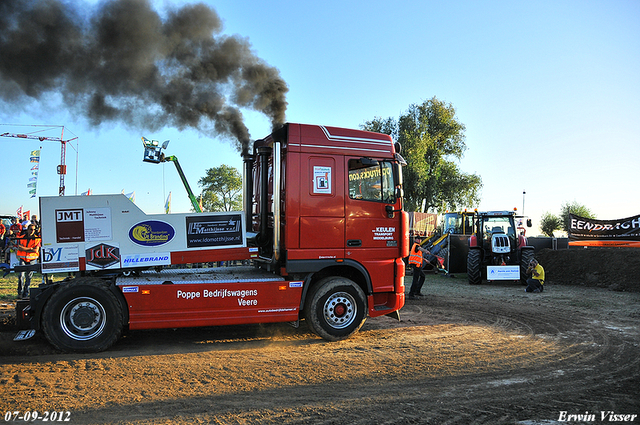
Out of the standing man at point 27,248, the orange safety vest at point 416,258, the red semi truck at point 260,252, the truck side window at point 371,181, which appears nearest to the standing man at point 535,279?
the orange safety vest at point 416,258

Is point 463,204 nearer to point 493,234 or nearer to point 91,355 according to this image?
point 493,234

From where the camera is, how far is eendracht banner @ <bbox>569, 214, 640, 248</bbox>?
18547 millimetres

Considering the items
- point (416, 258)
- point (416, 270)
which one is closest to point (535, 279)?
point (416, 270)

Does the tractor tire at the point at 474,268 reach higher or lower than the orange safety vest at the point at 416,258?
lower

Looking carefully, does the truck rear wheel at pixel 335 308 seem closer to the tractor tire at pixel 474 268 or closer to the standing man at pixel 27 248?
the standing man at pixel 27 248

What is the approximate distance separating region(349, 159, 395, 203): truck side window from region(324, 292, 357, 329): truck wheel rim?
1.72 m

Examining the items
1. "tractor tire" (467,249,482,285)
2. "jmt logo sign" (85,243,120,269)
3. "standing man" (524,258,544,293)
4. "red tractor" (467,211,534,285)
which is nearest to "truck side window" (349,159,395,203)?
"jmt logo sign" (85,243,120,269)

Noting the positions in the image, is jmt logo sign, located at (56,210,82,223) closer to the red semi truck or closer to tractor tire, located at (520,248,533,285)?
the red semi truck

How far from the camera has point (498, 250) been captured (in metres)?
16.3

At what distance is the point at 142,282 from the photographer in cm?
664

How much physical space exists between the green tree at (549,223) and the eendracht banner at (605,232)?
1389 inches

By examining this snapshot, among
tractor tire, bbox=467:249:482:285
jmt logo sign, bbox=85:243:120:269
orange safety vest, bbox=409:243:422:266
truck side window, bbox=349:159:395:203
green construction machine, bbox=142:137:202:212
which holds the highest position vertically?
green construction machine, bbox=142:137:202:212

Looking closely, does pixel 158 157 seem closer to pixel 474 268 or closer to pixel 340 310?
pixel 340 310

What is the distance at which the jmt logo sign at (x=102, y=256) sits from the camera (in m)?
6.67
